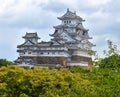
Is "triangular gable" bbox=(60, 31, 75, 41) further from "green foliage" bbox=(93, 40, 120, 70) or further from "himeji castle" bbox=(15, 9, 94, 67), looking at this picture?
"green foliage" bbox=(93, 40, 120, 70)

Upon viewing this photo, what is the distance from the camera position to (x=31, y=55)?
60594mm

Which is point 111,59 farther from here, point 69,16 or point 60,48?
point 69,16

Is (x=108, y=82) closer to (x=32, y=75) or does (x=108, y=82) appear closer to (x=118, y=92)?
(x=118, y=92)

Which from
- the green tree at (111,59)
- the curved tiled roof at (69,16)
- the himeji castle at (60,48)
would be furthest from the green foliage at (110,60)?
the curved tiled roof at (69,16)

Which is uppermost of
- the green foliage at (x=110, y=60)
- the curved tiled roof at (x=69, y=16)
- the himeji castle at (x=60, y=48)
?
the curved tiled roof at (x=69, y=16)

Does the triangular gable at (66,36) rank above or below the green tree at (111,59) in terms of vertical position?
above

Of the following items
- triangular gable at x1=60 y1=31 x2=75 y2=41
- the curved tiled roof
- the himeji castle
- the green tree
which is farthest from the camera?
the curved tiled roof

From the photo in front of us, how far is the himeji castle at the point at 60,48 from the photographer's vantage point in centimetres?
5891

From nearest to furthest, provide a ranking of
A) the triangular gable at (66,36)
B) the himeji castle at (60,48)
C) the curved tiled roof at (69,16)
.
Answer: the himeji castle at (60,48) → the triangular gable at (66,36) → the curved tiled roof at (69,16)

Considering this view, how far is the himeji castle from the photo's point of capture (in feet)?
193

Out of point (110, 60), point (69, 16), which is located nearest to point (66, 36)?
point (69, 16)

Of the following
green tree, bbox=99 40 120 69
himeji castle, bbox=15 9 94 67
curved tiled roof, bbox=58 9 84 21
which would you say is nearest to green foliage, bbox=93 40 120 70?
green tree, bbox=99 40 120 69

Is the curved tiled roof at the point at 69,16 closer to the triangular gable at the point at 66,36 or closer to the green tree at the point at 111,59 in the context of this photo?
the triangular gable at the point at 66,36

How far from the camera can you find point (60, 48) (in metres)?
58.8
